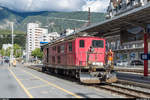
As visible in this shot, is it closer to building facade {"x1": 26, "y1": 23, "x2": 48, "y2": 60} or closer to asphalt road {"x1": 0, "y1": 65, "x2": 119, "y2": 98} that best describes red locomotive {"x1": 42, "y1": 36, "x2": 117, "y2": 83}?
asphalt road {"x1": 0, "y1": 65, "x2": 119, "y2": 98}

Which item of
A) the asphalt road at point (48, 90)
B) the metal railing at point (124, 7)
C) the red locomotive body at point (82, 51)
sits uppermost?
the metal railing at point (124, 7)

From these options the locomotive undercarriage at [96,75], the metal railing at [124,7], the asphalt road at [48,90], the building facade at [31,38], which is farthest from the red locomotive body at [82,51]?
the building facade at [31,38]

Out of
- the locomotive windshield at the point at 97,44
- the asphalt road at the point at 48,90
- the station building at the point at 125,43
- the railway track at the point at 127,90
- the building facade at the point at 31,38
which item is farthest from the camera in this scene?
the building facade at the point at 31,38

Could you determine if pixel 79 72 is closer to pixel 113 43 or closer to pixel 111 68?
pixel 111 68

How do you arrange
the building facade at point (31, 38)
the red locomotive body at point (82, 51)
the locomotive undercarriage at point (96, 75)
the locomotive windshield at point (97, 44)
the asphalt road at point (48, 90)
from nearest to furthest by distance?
the asphalt road at point (48, 90)
the locomotive undercarriage at point (96, 75)
the red locomotive body at point (82, 51)
the locomotive windshield at point (97, 44)
the building facade at point (31, 38)

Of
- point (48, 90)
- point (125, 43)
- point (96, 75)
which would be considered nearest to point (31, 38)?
point (125, 43)

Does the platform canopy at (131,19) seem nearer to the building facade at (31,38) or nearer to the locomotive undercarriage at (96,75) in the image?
the locomotive undercarriage at (96,75)

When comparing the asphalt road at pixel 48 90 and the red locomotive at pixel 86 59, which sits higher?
the red locomotive at pixel 86 59

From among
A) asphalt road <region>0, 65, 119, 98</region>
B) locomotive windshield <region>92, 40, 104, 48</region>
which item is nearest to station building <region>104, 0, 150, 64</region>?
locomotive windshield <region>92, 40, 104, 48</region>

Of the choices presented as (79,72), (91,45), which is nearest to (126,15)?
(91,45)

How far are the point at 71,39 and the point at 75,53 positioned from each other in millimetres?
1563

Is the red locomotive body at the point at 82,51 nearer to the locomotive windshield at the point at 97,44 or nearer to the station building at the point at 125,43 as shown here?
the locomotive windshield at the point at 97,44

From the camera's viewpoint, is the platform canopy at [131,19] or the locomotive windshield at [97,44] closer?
the platform canopy at [131,19]

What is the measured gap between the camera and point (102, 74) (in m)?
14.2
